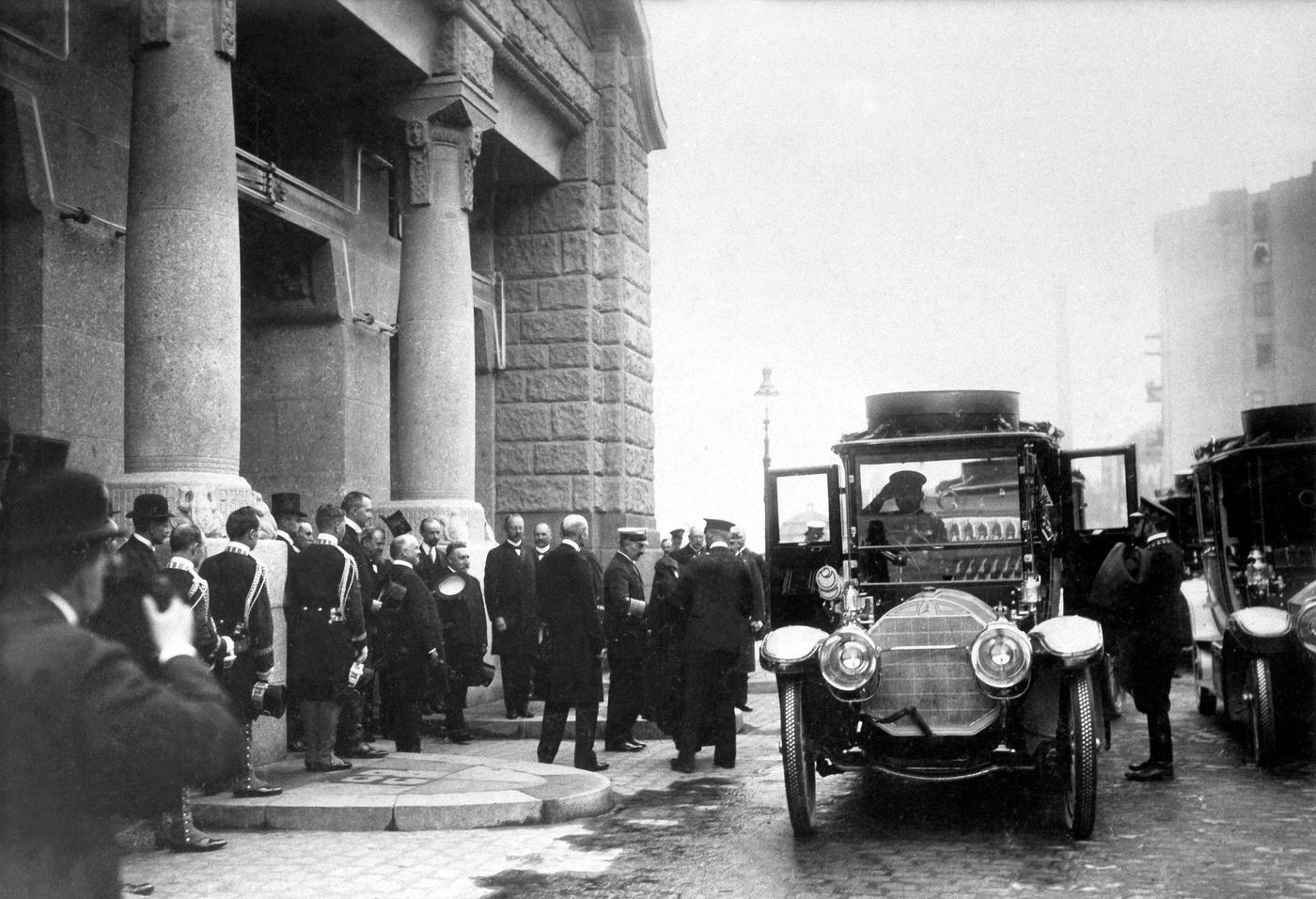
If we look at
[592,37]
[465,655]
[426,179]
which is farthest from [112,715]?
[592,37]

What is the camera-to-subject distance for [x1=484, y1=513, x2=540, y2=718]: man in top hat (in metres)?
12.6

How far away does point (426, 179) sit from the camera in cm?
1357

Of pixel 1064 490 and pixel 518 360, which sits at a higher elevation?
pixel 518 360

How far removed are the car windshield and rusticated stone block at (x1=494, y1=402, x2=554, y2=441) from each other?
8.42 metres

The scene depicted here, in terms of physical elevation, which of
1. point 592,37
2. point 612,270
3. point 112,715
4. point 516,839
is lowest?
point 516,839

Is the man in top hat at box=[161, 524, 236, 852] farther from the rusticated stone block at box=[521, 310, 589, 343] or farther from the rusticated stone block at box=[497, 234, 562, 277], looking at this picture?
the rusticated stone block at box=[497, 234, 562, 277]

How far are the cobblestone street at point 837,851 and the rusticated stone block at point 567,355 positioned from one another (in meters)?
8.40

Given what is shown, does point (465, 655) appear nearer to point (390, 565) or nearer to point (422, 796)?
point (390, 565)

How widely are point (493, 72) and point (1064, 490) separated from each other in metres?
8.34

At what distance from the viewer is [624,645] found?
1153 centimetres

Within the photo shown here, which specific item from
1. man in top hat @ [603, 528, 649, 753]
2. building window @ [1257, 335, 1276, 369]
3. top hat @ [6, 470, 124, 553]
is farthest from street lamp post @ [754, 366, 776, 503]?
building window @ [1257, 335, 1276, 369]

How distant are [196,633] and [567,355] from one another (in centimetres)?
1053

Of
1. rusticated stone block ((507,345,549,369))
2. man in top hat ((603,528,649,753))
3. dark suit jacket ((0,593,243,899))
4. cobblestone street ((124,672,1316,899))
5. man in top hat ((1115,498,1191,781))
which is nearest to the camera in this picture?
dark suit jacket ((0,593,243,899))

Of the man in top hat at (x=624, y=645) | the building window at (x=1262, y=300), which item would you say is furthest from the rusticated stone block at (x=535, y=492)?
the building window at (x=1262, y=300)
